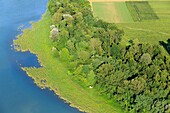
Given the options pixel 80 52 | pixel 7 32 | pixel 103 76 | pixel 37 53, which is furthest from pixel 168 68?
pixel 7 32

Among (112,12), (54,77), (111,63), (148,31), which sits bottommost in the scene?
(111,63)

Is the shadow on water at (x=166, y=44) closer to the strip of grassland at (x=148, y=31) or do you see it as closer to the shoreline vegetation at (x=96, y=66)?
the strip of grassland at (x=148, y=31)

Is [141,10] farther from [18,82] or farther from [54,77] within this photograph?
[18,82]

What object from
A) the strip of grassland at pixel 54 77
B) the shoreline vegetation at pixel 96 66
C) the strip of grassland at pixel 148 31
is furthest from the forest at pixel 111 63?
the strip of grassland at pixel 148 31

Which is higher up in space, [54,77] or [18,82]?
[54,77]

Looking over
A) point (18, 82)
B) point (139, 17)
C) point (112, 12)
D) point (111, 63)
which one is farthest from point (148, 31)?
point (18, 82)

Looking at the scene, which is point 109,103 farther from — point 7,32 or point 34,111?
point 7,32

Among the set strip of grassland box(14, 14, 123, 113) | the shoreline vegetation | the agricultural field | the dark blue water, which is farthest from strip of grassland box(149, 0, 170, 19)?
the dark blue water
